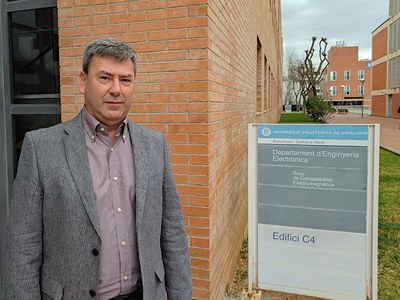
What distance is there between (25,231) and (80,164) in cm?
36

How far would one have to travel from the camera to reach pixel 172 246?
199 cm

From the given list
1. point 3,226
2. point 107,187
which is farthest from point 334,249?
point 3,226

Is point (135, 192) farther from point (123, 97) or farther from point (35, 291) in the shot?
point (35, 291)

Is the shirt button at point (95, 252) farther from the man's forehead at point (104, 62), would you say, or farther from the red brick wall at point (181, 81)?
the red brick wall at point (181, 81)

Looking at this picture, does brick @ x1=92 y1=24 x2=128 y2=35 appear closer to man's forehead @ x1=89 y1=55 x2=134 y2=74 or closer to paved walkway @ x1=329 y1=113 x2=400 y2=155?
man's forehead @ x1=89 y1=55 x2=134 y2=74

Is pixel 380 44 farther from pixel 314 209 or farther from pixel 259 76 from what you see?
pixel 314 209

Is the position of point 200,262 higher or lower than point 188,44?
lower

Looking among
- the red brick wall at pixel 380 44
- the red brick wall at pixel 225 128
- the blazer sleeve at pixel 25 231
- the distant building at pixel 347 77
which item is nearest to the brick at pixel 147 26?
the red brick wall at pixel 225 128

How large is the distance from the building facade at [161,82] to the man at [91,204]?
3.91 ft

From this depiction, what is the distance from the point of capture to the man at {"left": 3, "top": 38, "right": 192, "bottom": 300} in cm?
160

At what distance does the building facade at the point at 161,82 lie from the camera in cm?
296

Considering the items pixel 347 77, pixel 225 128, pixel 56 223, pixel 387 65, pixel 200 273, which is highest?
pixel 347 77

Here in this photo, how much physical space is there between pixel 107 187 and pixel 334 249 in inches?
101

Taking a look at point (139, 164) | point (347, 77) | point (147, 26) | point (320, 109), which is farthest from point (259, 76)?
point (347, 77)
